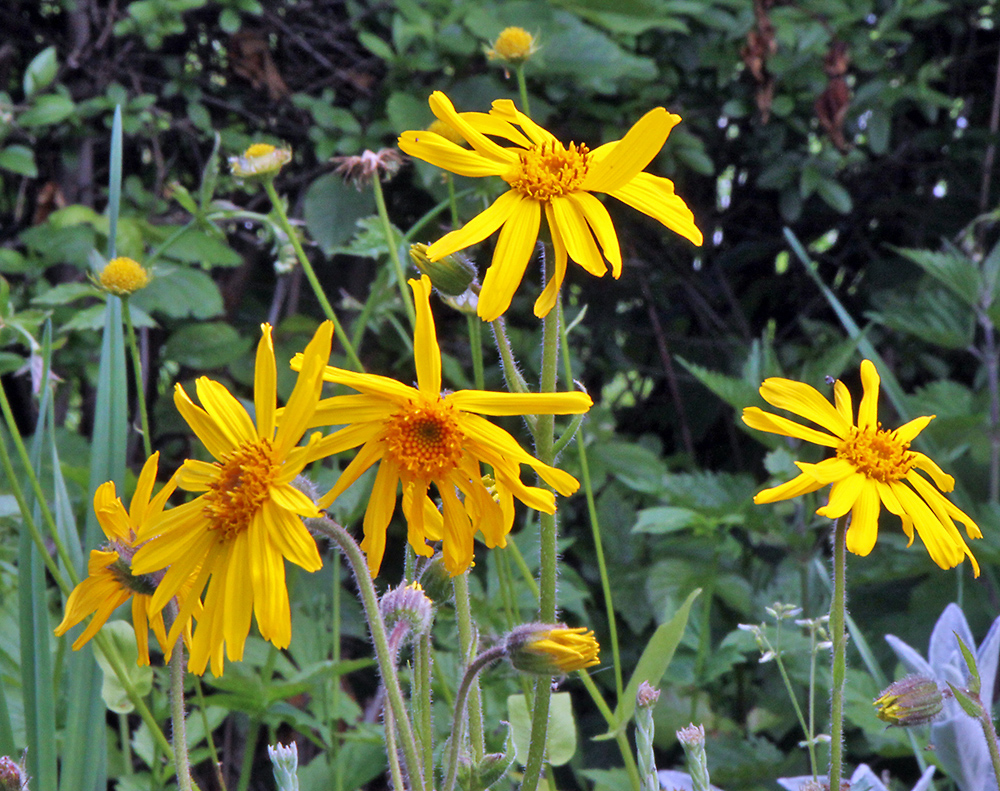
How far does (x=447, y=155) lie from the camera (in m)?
0.55

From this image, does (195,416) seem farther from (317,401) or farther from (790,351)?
(790,351)

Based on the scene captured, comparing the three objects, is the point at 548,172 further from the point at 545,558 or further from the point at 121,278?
the point at 121,278

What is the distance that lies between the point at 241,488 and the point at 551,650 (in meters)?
0.19

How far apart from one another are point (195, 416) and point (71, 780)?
381mm

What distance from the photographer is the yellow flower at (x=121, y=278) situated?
0.83 m

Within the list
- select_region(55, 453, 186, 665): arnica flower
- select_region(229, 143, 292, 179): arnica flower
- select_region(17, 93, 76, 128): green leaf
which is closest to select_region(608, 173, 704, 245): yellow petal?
select_region(55, 453, 186, 665): arnica flower

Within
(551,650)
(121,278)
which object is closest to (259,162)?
(121,278)

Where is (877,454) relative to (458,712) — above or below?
above

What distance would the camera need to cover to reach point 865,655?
82 centimetres

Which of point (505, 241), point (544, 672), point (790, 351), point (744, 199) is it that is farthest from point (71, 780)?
point (744, 199)

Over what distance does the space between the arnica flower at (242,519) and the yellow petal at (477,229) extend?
90 mm

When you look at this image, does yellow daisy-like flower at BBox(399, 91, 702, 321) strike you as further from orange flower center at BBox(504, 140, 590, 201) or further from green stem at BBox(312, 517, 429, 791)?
green stem at BBox(312, 517, 429, 791)

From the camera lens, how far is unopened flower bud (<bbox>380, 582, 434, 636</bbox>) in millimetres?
533

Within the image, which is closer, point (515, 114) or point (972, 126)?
point (515, 114)
